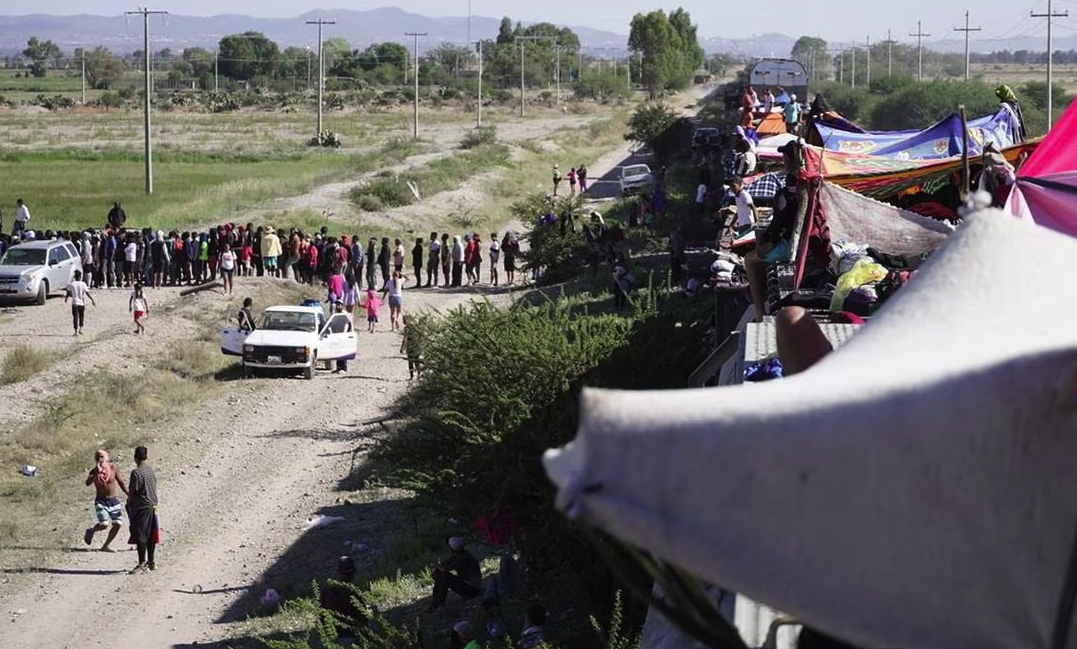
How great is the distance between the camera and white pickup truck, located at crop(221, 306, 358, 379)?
2759 centimetres

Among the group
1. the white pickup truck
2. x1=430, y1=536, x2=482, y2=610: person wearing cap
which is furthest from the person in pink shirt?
x1=430, y1=536, x2=482, y2=610: person wearing cap

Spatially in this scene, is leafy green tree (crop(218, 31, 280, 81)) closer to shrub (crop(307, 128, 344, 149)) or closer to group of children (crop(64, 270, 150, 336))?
shrub (crop(307, 128, 344, 149))

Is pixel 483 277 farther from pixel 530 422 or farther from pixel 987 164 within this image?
pixel 987 164

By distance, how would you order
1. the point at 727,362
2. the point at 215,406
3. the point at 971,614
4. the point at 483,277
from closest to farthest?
1. the point at 971,614
2. the point at 727,362
3. the point at 215,406
4. the point at 483,277

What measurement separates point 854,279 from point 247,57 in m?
165

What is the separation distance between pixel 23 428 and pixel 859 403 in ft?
73.1

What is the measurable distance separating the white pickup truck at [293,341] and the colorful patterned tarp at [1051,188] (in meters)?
20.2

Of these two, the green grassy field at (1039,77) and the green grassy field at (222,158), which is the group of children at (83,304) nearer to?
the green grassy field at (222,158)

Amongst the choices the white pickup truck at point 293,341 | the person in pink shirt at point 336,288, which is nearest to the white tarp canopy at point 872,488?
the white pickup truck at point 293,341


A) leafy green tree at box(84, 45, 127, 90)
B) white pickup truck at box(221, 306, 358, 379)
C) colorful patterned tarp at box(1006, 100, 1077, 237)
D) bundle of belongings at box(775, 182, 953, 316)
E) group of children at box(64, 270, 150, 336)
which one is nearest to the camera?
colorful patterned tarp at box(1006, 100, 1077, 237)

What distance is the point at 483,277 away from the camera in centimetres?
3950

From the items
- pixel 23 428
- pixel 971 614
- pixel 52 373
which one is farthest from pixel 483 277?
pixel 971 614

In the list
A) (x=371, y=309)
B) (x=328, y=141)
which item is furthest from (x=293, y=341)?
(x=328, y=141)

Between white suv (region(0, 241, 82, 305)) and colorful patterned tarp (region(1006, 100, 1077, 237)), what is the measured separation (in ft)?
96.4
